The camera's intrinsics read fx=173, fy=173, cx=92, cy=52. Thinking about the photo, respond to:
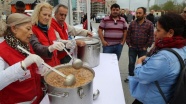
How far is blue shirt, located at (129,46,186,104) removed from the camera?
1.09 m

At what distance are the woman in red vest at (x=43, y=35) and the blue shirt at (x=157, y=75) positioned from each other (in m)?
0.73

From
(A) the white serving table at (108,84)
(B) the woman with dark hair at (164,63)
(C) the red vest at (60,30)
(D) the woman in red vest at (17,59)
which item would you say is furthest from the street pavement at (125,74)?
(D) the woman in red vest at (17,59)

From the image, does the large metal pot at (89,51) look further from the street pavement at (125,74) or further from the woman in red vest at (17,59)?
the street pavement at (125,74)

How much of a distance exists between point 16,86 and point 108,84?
75 centimetres

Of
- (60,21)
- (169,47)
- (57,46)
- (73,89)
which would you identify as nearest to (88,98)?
(73,89)

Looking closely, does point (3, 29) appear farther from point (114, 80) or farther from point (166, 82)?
point (166, 82)

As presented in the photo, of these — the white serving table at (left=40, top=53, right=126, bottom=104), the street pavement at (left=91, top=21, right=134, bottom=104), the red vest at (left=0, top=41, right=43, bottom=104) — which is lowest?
the street pavement at (left=91, top=21, right=134, bottom=104)

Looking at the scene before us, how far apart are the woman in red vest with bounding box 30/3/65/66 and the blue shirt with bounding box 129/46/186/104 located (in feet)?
2.38

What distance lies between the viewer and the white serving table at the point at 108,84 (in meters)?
1.28

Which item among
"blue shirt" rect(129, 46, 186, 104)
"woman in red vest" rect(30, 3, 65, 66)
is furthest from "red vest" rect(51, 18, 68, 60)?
"blue shirt" rect(129, 46, 186, 104)

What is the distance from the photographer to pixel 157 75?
1.12 meters

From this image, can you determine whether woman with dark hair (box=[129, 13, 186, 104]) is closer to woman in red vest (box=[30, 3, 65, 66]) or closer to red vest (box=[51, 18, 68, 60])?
woman in red vest (box=[30, 3, 65, 66])

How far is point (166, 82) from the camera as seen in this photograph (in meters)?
1.17

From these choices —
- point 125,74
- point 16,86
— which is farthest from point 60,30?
point 125,74
